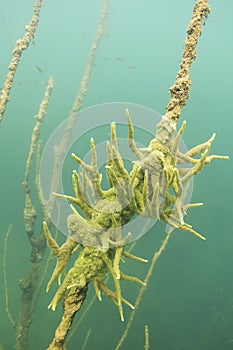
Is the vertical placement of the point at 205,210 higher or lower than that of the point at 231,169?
lower

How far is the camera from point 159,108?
28.3m

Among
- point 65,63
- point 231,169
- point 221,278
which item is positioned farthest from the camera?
point 65,63

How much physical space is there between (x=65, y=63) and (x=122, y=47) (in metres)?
7.40

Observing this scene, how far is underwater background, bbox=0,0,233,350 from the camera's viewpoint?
33.8 ft

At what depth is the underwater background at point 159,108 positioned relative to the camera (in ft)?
33.8

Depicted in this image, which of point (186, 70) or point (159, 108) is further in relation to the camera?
point (159, 108)

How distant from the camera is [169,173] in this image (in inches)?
52.3

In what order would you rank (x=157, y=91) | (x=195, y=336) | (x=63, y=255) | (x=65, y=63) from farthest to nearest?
(x=65, y=63) → (x=157, y=91) → (x=195, y=336) → (x=63, y=255)

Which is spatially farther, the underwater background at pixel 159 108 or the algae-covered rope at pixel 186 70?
the underwater background at pixel 159 108

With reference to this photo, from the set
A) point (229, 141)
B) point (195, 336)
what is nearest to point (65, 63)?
point (229, 141)

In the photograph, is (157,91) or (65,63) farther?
(65,63)

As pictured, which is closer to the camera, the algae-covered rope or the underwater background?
the algae-covered rope

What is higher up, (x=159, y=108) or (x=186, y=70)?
(x=159, y=108)

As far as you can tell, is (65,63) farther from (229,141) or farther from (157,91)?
(229,141)
